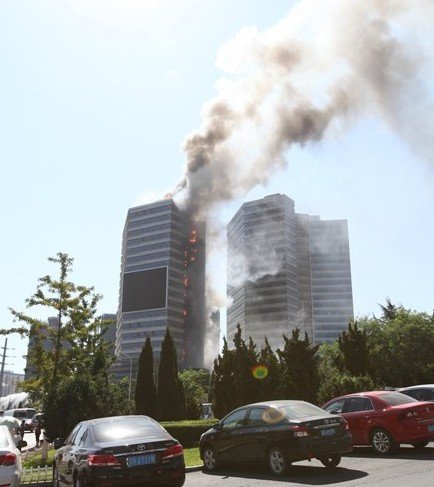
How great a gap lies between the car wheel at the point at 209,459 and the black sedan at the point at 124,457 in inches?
136

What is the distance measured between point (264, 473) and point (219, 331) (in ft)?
568

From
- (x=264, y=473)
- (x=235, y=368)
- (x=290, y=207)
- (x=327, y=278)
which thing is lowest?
(x=264, y=473)

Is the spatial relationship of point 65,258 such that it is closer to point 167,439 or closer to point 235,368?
point 235,368

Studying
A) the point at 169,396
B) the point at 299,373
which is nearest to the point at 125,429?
the point at 299,373

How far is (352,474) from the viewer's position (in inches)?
349

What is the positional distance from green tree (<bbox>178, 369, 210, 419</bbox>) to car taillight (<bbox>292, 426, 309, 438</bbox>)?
20.5m

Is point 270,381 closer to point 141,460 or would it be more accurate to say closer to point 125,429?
point 125,429

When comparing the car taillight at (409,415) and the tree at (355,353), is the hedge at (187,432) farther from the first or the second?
the car taillight at (409,415)

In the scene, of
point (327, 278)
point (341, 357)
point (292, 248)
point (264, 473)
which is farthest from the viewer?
point (327, 278)

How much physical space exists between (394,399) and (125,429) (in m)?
6.89

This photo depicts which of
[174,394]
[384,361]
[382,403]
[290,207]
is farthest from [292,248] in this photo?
[382,403]

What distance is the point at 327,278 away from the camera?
18112 cm

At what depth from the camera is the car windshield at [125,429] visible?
24.9 feet

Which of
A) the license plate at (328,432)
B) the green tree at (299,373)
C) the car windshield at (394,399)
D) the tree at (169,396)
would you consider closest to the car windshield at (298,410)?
the license plate at (328,432)
